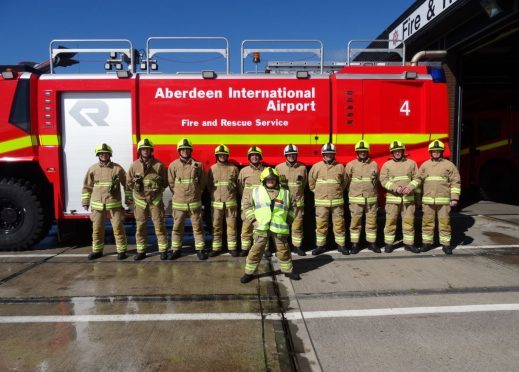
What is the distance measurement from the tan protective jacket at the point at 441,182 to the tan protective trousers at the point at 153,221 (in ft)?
12.3

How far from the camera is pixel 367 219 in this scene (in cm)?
604

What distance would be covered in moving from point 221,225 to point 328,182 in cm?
163

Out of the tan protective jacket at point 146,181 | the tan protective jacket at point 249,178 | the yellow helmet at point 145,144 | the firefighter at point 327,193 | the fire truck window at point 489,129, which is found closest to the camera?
the yellow helmet at point 145,144

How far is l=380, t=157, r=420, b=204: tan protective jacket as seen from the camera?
5.84m

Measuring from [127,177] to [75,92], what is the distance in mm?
1494

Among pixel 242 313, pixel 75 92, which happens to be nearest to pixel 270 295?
pixel 242 313

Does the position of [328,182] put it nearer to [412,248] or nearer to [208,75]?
[412,248]

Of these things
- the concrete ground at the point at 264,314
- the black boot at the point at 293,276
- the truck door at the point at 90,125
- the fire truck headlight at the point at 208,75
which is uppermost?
the fire truck headlight at the point at 208,75

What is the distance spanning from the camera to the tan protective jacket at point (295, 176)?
5758 millimetres

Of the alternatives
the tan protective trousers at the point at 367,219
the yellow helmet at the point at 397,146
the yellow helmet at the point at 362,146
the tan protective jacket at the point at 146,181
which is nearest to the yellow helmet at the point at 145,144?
the tan protective jacket at the point at 146,181

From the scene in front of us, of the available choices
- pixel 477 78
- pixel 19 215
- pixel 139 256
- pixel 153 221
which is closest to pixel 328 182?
pixel 153 221

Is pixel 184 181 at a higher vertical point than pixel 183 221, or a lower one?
higher

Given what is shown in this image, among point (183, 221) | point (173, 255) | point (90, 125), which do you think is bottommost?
point (173, 255)

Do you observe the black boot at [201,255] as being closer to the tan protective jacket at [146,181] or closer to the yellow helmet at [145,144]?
the tan protective jacket at [146,181]
